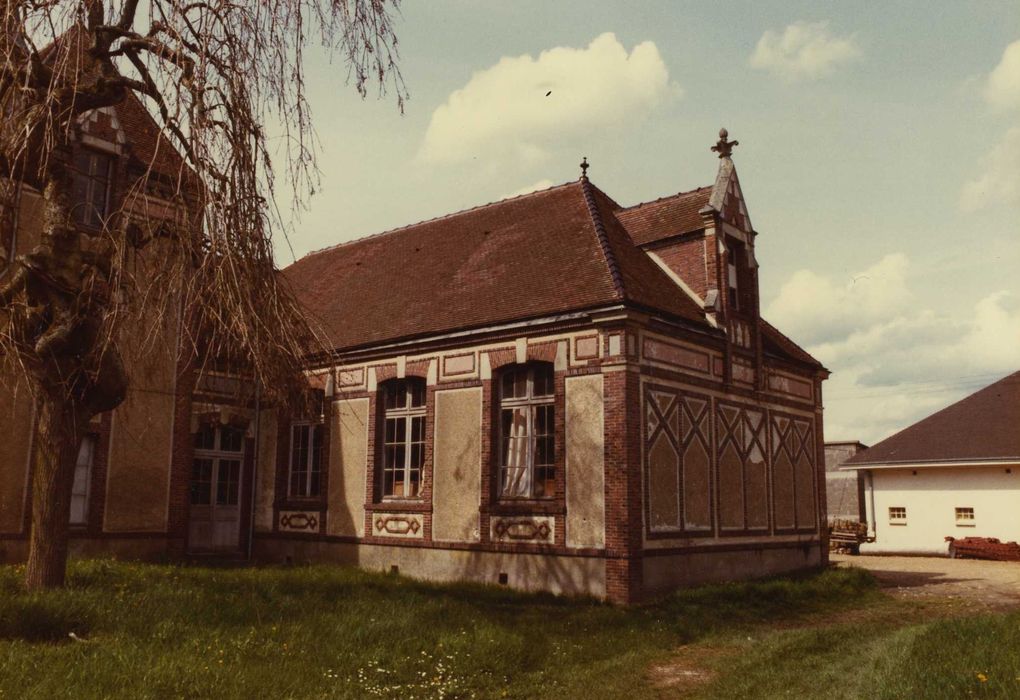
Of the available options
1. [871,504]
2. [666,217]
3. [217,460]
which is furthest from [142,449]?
[871,504]

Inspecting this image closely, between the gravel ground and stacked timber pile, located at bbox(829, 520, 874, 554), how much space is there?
103cm

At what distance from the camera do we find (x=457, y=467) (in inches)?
634

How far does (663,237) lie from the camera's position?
17.8 m

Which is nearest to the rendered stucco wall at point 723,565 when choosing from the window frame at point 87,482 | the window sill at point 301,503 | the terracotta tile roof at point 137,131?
the window sill at point 301,503

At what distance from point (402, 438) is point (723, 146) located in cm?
901

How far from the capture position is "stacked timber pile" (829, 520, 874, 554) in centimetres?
2933

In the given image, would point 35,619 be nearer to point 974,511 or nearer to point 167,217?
point 167,217

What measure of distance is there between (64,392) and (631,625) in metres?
7.64

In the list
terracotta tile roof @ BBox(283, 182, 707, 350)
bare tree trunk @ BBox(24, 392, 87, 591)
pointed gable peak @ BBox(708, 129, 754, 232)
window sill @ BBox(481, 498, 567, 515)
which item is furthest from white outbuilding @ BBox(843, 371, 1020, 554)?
bare tree trunk @ BBox(24, 392, 87, 591)

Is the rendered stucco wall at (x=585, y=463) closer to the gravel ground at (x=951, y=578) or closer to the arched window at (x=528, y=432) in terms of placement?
the arched window at (x=528, y=432)

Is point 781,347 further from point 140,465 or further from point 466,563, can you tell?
point 140,465

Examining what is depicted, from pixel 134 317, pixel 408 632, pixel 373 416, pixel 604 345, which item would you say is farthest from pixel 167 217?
pixel 373 416

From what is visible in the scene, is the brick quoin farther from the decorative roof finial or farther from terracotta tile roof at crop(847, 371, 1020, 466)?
terracotta tile roof at crop(847, 371, 1020, 466)

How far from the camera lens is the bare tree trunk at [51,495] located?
9328 millimetres
